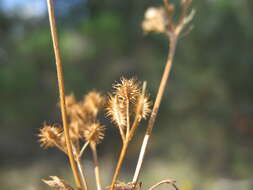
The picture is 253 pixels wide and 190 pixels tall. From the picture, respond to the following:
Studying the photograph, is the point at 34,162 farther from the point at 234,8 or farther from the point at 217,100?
the point at 234,8

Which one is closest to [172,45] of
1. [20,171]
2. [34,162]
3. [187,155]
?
[187,155]

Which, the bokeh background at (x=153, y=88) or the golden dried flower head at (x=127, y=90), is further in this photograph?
the bokeh background at (x=153, y=88)

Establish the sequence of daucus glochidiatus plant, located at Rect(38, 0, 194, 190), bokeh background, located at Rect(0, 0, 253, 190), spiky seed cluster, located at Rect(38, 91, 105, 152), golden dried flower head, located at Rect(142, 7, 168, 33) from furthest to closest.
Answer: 1. bokeh background, located at Rect(0, 0, 253, 190)
2. golden dried flower head, located at Rect(142, 7, 168, 33)
3. spiky seed cluster, located at Rect(38, 91, 105, 152)
4. daucus glochidiatus plant, located at Rect(38, 0, 194, 190)

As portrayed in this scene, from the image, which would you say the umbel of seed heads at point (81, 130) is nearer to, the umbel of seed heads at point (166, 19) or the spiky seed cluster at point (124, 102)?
the spiky seed cluster at point (124, 102)

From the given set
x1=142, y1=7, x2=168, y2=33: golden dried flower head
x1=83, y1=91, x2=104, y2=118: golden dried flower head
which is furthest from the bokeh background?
x1=83, y1=91, x2=104, y2=118: golden dried flower head

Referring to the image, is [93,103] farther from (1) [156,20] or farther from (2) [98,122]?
(1) [156,20]

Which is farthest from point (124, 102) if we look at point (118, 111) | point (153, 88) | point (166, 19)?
point (153, 88)

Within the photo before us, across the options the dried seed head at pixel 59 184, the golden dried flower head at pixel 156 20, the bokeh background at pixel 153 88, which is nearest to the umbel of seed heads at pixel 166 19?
the golden dried flower head at pixel 156 20

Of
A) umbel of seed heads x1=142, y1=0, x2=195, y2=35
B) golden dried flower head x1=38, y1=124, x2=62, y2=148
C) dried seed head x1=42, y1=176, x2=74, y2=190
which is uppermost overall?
umbel of seed heads x1=142, y1=0, x2=195, y2=35

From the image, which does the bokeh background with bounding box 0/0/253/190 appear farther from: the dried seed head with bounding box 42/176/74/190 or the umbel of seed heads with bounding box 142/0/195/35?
the dried seed head with bounding box 42/176/74/190
